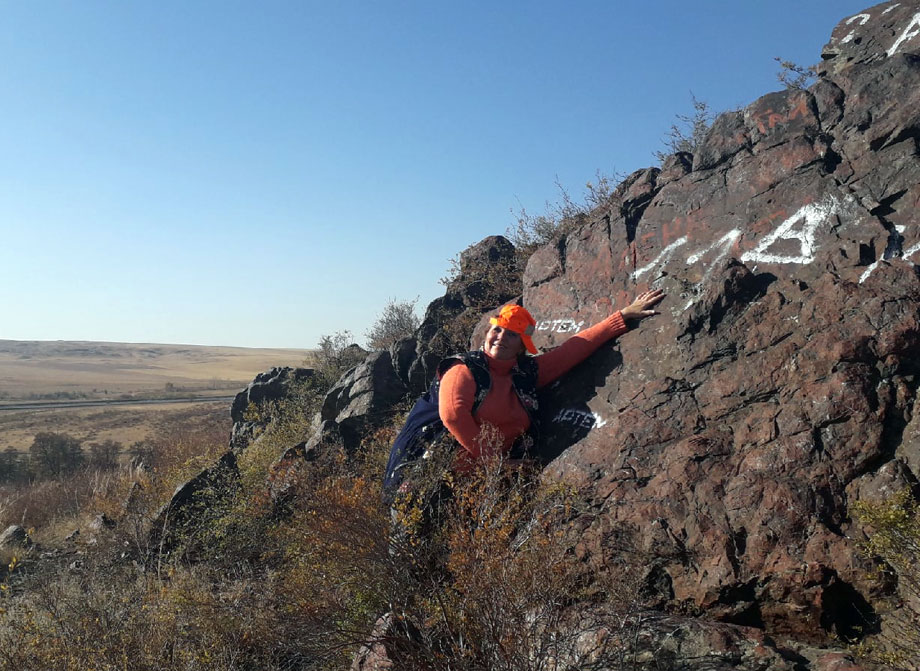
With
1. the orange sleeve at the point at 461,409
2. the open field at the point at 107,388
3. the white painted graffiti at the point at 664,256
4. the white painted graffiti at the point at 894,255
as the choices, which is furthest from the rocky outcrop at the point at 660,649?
the open field at the point at 107,388

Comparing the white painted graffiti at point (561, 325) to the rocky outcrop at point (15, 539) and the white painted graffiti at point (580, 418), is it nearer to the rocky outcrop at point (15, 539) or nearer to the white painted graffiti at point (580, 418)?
the white painted graffiti at point (580, 418)

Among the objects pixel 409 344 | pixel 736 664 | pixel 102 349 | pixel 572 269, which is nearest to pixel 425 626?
pixel 736 664

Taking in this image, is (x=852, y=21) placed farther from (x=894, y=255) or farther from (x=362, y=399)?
(x=362, y=399)

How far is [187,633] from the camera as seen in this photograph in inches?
173

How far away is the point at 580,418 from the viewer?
5023 millimetres

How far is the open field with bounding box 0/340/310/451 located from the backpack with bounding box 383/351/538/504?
9.52 m

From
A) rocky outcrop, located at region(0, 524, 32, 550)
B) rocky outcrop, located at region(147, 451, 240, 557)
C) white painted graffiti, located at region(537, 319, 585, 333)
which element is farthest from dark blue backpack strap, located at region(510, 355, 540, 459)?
rocky outcrop, located at region(0, 524, 32, 550)

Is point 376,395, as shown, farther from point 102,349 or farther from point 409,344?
point 102,349

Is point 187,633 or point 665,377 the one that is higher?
point 665,377

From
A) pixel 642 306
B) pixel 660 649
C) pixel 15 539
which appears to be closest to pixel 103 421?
pixel 15 539

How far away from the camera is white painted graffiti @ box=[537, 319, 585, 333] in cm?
597

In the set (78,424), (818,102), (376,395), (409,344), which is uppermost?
(818,102)

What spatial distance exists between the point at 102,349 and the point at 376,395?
146m

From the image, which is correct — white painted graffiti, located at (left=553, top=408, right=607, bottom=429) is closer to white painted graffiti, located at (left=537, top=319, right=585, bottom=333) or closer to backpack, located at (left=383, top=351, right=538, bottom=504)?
backpack, located at (left=383, top=351, right=538, bottom=504)
